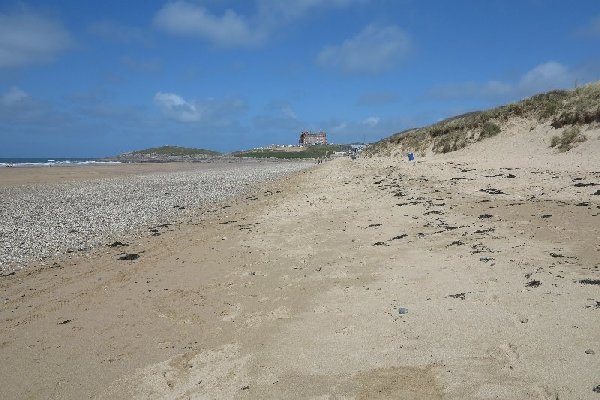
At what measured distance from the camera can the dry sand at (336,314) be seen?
3.90m

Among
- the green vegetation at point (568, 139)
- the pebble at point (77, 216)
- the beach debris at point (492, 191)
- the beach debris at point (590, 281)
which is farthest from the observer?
the green vegetation at point (568, 139)

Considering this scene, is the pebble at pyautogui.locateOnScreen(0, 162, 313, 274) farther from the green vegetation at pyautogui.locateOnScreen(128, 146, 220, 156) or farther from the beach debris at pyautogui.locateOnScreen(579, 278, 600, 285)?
the green vegetation at pyautogui.locateOnScreen(128, 146, 220, 156)

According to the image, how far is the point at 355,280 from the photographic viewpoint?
648cm

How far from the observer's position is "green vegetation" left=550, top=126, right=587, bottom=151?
17000mm

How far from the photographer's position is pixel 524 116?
2436cm

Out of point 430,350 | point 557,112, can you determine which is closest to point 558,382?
point 430,350

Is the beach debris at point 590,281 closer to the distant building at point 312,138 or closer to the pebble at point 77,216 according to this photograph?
the pebble at point 77,216

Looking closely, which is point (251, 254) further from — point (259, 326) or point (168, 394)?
point (168, 394)

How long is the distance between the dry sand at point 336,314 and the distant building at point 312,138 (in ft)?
587

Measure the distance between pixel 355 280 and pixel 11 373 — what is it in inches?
172

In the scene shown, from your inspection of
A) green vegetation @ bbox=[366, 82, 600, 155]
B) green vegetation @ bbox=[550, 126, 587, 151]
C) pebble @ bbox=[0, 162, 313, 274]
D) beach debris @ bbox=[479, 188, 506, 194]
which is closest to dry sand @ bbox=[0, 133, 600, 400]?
beach debris @ bbox=[479, 188, 506, 194]

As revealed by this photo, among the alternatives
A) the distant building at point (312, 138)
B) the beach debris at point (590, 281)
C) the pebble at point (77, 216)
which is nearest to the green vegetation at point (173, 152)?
the distant building at point (312, 138)

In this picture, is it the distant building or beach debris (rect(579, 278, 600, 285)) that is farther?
the distant building

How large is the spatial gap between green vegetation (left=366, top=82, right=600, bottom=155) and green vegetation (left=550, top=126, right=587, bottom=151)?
0.14 meters
